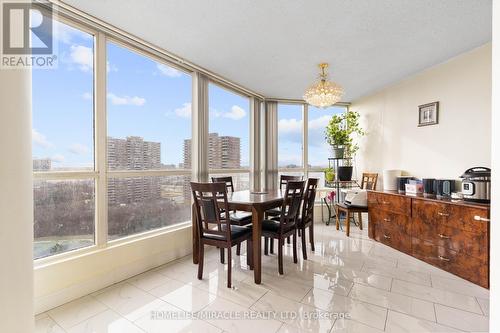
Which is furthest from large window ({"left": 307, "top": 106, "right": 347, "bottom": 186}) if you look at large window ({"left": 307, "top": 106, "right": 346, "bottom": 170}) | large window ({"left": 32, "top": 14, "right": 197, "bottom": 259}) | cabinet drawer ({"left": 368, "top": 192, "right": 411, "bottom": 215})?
large window ({"left": 32, "top": 14, "right": 197, "bottom": 259})

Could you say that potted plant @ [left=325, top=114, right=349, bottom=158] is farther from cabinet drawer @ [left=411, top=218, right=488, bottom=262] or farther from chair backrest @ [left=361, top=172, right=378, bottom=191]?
cabinet drawer @ [left=411, top=218, right=488, bottom=262]

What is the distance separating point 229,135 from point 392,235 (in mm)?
3030

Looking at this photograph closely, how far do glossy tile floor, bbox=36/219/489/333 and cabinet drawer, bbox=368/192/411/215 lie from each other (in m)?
0.69

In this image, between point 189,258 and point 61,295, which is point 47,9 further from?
point 189,258

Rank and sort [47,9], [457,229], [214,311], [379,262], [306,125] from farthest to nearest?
[306,125] < [379,262] < [457,229] < [47,9] < [214,311]

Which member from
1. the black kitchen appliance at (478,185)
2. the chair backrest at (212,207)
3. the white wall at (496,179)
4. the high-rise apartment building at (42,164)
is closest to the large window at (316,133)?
the black kitchen appliance at (478,185)

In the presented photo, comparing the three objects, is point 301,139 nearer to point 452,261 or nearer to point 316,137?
point 316,137

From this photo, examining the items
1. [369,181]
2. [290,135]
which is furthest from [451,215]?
[290,135]

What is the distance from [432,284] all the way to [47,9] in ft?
14.7

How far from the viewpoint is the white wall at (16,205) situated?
1.24 metres

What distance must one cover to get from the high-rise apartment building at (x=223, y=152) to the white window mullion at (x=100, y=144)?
1.66 metres

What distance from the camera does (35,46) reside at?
6.96ft

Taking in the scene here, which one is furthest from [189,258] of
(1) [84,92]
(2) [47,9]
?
(2) [47,9]

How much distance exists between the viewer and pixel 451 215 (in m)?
2.64
